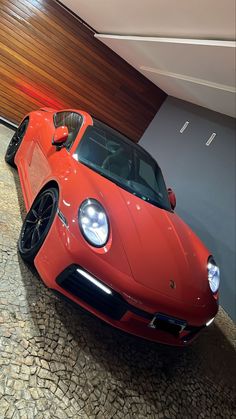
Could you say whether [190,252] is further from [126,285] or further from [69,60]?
[69,60]

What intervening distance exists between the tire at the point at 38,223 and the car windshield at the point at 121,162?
1.30 feet

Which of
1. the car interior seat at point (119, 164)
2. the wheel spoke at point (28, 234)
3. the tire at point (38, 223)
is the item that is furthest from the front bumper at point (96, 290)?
the car interior seat at point (119, 164)

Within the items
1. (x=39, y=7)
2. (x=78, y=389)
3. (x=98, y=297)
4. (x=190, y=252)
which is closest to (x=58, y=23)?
(x=39, y=7)

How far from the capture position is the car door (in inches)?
94.9

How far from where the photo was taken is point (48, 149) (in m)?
2.65

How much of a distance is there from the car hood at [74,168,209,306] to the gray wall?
1.87 meters

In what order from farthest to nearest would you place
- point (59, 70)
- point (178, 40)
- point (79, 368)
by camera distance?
point (59, 70) → point (178, 40) → point (79, 368)

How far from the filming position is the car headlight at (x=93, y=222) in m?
1.74

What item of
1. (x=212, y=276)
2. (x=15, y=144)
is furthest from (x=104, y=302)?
(x=15, y=144)

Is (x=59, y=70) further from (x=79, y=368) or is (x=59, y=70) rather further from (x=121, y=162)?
(x=79, y=368)

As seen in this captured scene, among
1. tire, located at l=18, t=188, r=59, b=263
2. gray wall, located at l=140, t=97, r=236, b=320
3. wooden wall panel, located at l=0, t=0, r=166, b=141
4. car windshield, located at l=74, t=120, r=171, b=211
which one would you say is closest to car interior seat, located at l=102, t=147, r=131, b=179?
car windshield, located at l=74, t=120, r=171, b=211

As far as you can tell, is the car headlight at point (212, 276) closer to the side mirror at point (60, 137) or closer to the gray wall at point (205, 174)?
the side mirror at point (60, 137)

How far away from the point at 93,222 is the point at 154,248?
443 mm

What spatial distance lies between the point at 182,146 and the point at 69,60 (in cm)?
265
